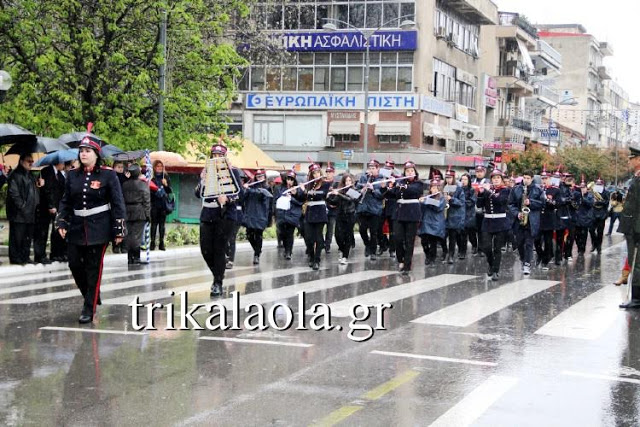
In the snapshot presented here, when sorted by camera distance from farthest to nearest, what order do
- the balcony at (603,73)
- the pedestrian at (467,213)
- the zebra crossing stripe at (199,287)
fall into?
1. the balcony at (603,73)
2. the pedestrian at (467,213)
3. the zebra crossing stripe at (199,287)

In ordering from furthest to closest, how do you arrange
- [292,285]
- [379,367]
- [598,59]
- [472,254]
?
1. [598,59]
2. [472,254]
3. [292,285]
4. [379,367]

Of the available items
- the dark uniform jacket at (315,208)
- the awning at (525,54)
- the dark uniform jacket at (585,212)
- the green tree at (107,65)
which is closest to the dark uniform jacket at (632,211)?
the dark uniform jacket at (315,208)

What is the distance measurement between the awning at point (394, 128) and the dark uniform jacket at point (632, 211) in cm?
4309

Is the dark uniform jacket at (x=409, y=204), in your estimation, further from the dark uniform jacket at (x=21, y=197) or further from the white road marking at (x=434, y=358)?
the white road marking at (x=434, y=358)

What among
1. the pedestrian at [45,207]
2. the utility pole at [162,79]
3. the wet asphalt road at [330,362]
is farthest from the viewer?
the utility pole at [162,79]

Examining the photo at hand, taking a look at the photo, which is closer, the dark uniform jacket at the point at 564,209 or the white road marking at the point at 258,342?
the white road marking at the point at 258,342

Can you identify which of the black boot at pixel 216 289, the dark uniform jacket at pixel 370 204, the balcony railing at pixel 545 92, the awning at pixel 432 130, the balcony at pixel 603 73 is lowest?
the black boot at pixel 216 289

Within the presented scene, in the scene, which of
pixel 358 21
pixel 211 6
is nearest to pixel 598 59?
pixel 358 21

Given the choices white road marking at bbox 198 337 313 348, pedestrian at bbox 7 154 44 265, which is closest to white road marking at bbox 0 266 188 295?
pedestrian at bbox 7 154 44 265

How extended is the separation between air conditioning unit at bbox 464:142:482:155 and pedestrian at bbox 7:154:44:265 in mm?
47421

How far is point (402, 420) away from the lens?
6277 mm

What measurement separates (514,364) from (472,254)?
1446 cm

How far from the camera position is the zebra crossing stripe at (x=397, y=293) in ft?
37.5

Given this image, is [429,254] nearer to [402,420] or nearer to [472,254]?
[472,254]
